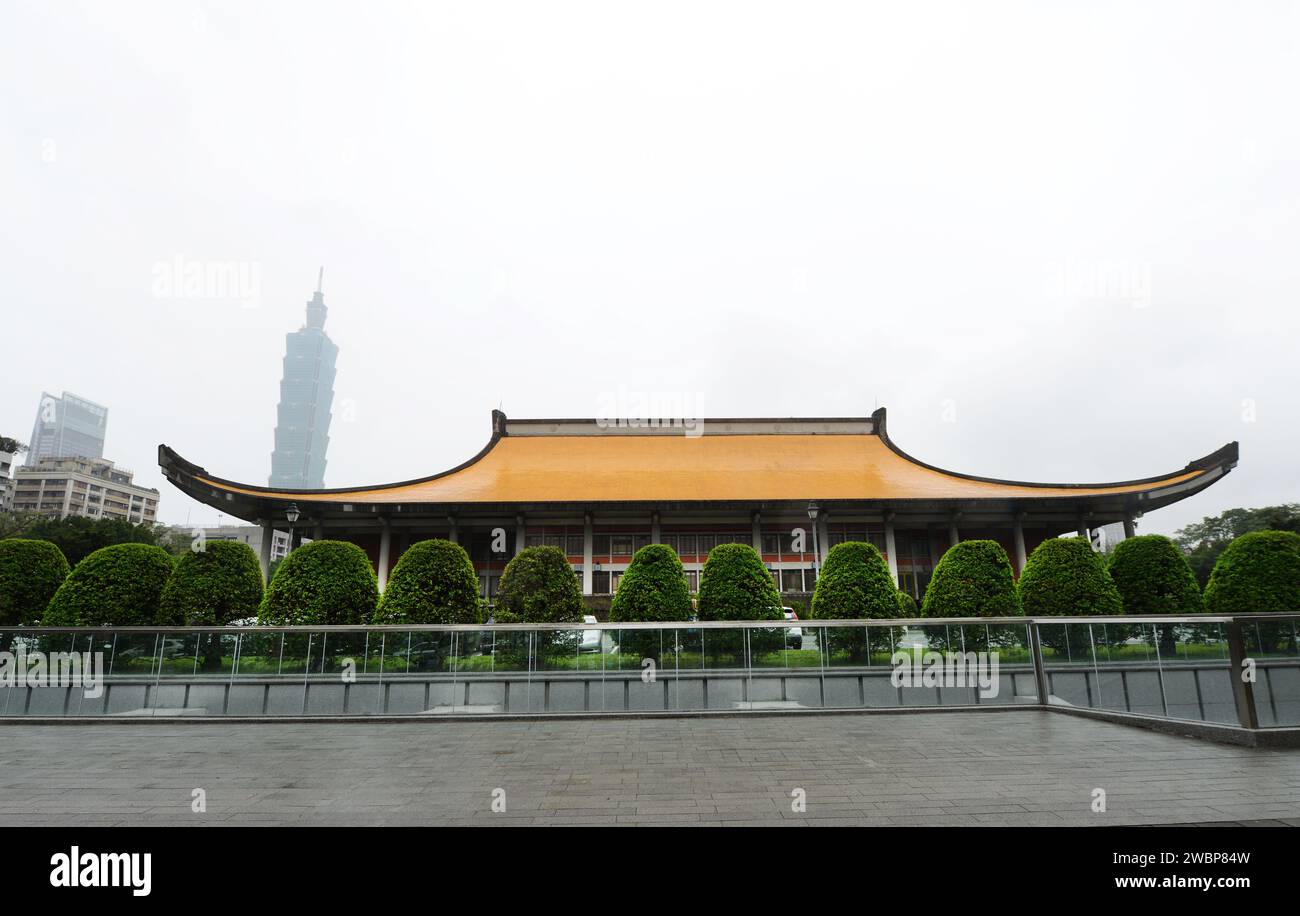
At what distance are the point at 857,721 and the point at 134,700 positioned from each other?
10673 mm

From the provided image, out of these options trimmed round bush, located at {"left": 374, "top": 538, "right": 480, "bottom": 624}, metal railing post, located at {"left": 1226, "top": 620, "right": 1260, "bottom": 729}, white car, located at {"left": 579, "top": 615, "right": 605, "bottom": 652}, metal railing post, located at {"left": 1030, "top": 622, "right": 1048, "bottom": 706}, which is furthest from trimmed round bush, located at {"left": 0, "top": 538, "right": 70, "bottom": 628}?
metal railing post, located at {"left": 1226, "top": 620, "right": 1260, "bottom": 729}

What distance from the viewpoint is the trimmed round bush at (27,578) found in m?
13.3

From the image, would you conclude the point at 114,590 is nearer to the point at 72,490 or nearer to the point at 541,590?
the point at 541,590

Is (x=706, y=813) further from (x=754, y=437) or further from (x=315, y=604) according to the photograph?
(x=754, y=437)

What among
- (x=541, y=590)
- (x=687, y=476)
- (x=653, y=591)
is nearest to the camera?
(x=541, y=590)

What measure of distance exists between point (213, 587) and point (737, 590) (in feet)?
36.1

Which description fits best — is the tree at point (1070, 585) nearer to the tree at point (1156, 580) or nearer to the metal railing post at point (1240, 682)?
the tree at point (1156, 580)

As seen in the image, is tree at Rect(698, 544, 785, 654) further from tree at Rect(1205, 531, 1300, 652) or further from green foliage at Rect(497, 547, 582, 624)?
tree at Rect(1205, 531, 1300, 652)

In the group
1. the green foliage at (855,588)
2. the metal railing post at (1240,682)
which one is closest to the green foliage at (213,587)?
the green foliage at (855,588)

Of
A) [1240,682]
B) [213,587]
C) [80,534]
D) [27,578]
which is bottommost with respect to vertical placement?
[1240,682]

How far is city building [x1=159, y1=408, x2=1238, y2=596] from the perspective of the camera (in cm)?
2866

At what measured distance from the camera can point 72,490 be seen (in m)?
92.0

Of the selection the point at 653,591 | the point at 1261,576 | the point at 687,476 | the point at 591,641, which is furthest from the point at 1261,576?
the point at 687,476

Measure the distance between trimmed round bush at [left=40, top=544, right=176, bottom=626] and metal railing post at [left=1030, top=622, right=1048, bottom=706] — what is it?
52.1 ft
